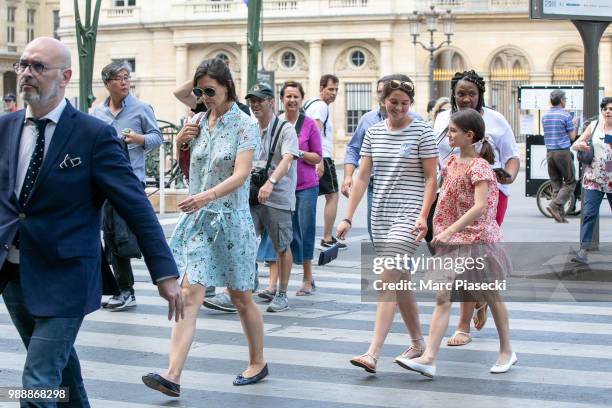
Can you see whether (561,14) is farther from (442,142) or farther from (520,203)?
(520,203)

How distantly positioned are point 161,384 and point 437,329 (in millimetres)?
1844

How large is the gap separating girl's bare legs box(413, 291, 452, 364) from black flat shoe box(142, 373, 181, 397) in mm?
1565

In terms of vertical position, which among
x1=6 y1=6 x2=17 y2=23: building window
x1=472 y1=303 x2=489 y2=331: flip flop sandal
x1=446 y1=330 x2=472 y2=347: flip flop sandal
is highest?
x1=6 y1=6 x2=17 y2=23: building window

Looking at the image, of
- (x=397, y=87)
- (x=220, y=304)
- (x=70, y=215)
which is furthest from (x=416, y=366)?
(x=220, y=304)

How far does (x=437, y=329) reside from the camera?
7.89 m

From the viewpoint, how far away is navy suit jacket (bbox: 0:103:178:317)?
16.9 feet

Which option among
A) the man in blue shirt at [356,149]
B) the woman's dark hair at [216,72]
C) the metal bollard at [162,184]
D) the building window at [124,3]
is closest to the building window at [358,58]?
the building window at [124,3]

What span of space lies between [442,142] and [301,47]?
170 feet

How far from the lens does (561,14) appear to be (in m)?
13.3

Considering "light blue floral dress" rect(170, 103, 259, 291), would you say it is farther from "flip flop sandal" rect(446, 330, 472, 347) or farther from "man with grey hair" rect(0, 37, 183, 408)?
"man with grey hair" rect(0, 37, 183, 408)

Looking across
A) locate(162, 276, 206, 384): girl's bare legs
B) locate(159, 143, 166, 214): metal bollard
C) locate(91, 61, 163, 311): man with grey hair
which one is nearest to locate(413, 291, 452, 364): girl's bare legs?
locate(162, 276, 206, 384): girl's bare legs

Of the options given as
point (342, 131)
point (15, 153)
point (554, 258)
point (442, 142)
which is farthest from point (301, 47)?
point (15, 153)

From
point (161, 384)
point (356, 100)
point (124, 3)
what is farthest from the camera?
point (124, 3)

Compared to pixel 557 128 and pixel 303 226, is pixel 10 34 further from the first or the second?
pixel 303 226
